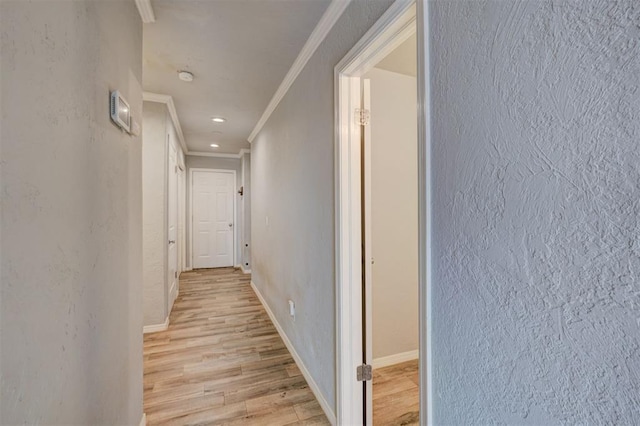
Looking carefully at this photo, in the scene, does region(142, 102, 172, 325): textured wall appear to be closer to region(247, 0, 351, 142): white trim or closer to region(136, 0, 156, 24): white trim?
region(247, 0, 351, 142): white trim

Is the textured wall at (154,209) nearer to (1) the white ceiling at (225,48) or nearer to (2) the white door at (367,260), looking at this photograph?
(1) the white ceiling at (225,48)

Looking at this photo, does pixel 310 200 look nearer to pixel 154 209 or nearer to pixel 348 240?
pixel 348 240

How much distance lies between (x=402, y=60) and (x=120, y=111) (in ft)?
6.08

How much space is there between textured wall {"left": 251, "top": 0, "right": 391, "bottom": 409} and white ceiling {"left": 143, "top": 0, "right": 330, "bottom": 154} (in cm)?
19

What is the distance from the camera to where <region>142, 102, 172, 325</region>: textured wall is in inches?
115

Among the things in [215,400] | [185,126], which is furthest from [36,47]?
[185,126]

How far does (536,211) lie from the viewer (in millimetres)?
635

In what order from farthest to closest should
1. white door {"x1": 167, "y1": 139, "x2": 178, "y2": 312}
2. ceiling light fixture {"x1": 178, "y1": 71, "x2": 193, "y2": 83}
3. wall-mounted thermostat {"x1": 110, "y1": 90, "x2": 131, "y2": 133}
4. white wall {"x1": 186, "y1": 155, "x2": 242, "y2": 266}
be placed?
1. white wall {"x1": 186, "y1": 155, "x2": 242, "y2": 266}
2. white door {"x1": 167, "y1": 139, "x2": 178, "y2": 312}
3. ceiling light fixture {"x1": 178, "y1": 71, "x2": 193, "y2": 83}
4. wall-mounted thermostat {"x1": 110, "y1": 90, "x2": 131, "y2": 133}

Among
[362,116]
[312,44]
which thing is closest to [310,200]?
[362,116]

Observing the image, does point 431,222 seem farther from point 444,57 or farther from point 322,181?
point 322,181

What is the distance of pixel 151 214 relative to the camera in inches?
116

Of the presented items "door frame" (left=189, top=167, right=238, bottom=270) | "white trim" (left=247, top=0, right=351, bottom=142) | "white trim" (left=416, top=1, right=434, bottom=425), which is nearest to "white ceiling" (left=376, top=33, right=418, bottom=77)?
"white trim" (left=247, top=0, right=351, bottom=142)

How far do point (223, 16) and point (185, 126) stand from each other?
8.77 feet

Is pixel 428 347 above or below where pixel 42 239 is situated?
below
